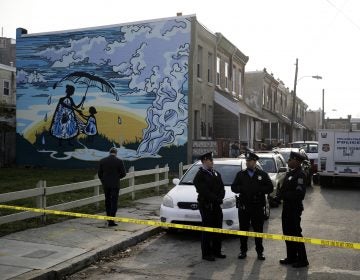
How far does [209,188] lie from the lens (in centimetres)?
781

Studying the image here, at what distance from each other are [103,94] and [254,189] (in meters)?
18.3

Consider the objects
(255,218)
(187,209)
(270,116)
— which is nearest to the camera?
(255,218)

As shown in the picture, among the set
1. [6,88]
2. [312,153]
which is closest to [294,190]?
[312,153]

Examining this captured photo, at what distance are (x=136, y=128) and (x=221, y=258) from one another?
1676cm

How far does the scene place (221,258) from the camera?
26.0 ft

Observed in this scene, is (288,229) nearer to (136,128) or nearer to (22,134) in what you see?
(136,128)

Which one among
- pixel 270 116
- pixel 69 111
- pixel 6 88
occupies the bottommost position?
pixel 69 111

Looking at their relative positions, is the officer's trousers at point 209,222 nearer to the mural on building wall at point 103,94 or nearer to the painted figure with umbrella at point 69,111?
the mural on building wall at point 103,94

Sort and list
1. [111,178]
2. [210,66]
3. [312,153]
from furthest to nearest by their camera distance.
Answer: [210,66]
[312,153]
[111,178]

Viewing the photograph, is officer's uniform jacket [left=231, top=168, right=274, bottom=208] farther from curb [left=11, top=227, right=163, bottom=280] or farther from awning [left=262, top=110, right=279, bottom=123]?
awning [left=262, top=110, right=279, bottom=123]

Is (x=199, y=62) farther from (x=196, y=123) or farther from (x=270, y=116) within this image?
(x=270, y=116)

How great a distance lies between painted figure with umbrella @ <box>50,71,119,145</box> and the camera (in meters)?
25.3

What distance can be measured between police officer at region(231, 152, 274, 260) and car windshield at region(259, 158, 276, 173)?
6.92 meters

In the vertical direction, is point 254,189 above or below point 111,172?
below
